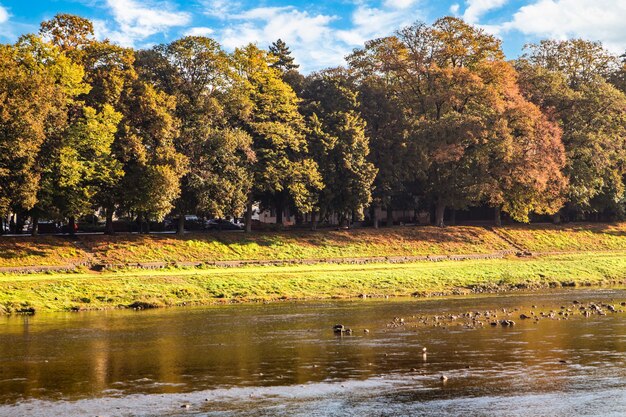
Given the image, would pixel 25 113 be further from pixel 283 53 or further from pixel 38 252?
pixel 283 53

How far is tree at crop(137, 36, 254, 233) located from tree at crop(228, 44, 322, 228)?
2.27 metres

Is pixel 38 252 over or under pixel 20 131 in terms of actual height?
under

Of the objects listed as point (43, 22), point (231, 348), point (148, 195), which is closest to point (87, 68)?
point (43, 22)

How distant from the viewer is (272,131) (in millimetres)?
86188

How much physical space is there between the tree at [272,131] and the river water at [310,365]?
36272mm

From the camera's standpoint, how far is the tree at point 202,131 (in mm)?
79375

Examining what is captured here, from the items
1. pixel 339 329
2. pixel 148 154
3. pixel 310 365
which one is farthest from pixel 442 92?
pixel 310 365

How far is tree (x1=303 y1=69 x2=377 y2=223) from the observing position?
89250 mm

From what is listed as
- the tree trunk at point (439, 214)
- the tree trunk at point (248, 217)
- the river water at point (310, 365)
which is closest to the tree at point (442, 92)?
the tree trunk at point (439, 214)

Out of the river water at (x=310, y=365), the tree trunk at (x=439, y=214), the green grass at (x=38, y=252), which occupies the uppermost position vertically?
the tree trunk at (x=439, y=214)

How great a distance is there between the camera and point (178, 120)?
78875 millimetres

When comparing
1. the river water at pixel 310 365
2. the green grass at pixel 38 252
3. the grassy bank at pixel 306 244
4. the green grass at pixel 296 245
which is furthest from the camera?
the green grass at pixel 296 245

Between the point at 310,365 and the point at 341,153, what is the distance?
58.9 meters

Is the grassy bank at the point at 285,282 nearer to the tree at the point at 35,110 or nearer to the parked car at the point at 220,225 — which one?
the tree at the point at 35,110
